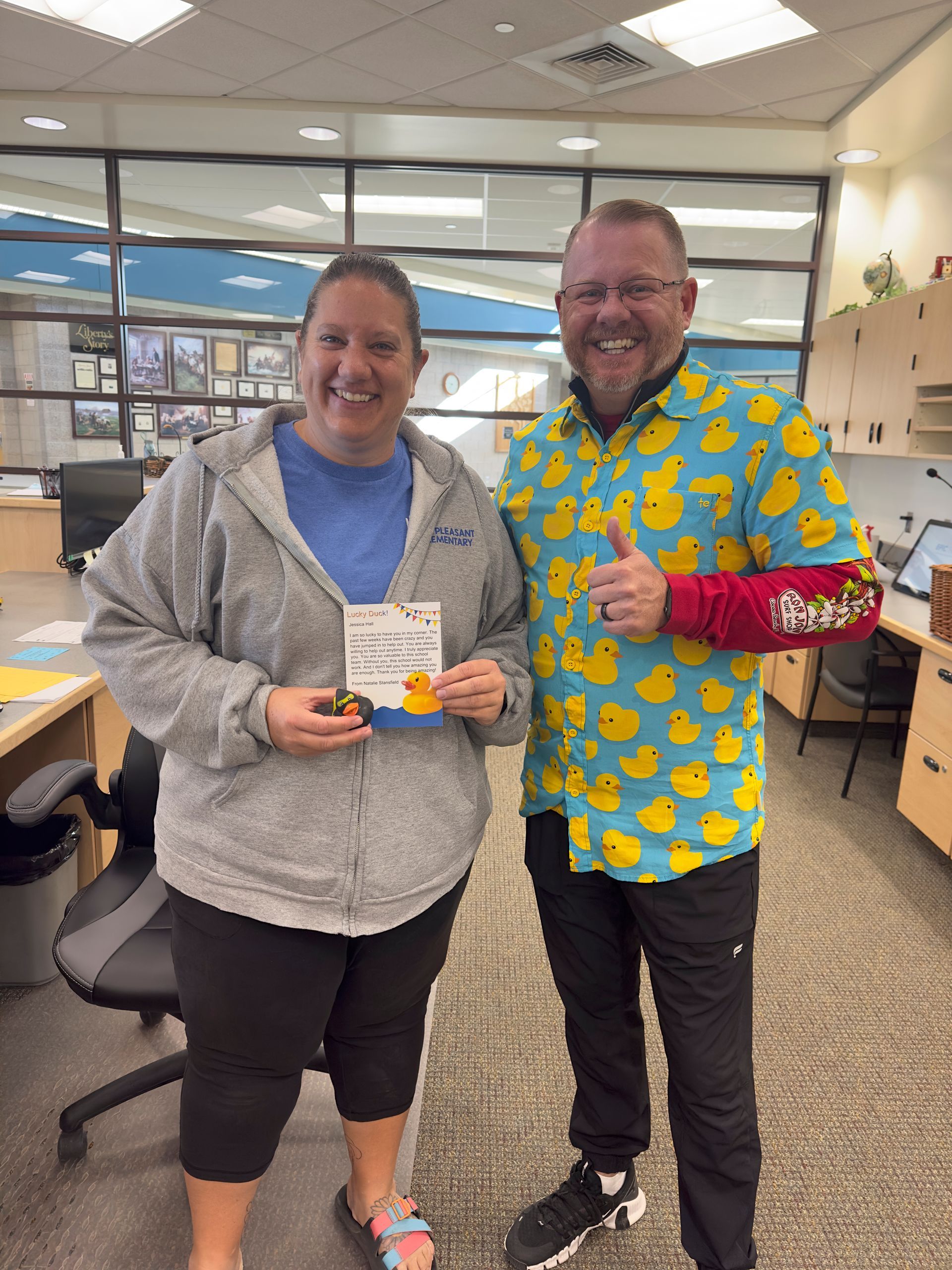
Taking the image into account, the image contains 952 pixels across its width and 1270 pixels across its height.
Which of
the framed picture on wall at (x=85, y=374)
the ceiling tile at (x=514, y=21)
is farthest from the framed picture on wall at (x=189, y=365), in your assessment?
the ceiling tile at (x=514, y=21)

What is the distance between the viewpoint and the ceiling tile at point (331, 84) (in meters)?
3.95

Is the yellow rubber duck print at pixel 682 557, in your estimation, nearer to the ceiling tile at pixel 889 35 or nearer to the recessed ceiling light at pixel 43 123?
the ceiling tile at pixel 889 35

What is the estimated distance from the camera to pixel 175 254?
5625mm

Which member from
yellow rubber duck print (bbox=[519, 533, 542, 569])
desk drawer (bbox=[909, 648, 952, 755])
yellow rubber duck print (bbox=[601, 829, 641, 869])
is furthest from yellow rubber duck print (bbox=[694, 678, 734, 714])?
desk drawer (bbox=[909, 648, 952, 755])

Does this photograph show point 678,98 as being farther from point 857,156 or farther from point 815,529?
point 815,529

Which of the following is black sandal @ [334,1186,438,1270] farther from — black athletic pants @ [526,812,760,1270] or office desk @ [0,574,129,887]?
office desk @ [0,574,129,887]

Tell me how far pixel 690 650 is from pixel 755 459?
288 mm

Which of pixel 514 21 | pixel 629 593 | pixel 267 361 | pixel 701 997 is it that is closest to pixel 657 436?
pixel 629 593

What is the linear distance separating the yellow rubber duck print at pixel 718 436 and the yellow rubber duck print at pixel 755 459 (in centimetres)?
3

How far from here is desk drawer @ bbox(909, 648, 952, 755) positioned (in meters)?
2.76

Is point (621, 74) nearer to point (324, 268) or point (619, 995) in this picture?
point (324, 268)

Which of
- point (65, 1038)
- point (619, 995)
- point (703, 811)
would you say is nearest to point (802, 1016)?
point (619, 995)

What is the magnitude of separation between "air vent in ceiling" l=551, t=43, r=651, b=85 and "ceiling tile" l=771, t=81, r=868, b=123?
84cm

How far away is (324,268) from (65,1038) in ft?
5.97
